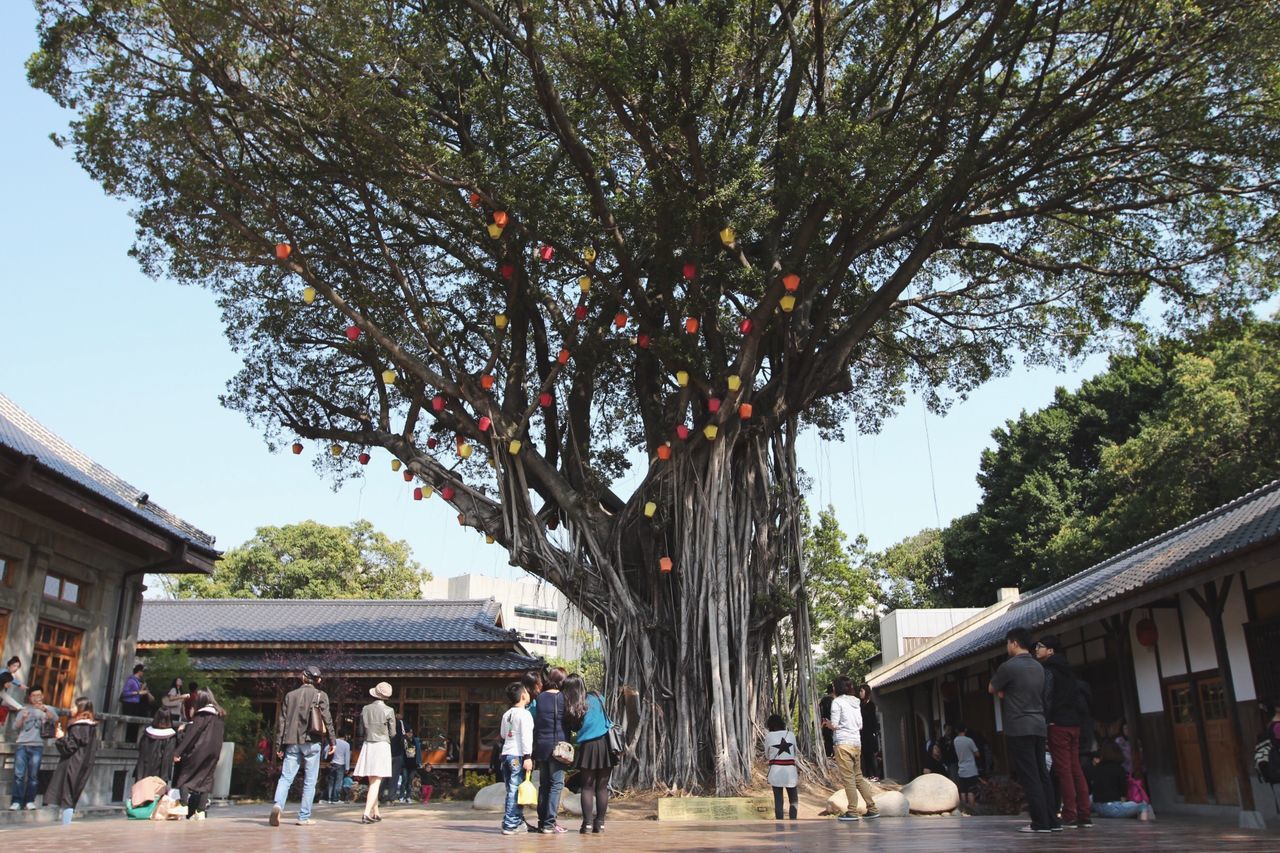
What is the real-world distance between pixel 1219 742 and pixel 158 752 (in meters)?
10.2

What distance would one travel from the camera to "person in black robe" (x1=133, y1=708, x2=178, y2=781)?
31.6ft

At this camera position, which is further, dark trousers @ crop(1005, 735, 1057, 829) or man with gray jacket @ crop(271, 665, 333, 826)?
man with gray jacket @ crop(271, 665, 333, 826)

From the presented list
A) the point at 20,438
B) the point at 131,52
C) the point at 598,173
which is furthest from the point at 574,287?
the point at 20,438

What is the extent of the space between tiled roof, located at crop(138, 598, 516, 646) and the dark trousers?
543 inches

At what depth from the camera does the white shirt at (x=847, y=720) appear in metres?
8.54

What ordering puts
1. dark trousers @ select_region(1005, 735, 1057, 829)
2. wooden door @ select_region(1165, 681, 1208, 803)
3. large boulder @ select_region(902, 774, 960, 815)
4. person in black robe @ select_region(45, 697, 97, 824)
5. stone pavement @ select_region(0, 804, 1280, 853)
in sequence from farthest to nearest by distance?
large boulder @ select_region(902, 774, 960, 815)
wooden door @ select_region(1165, 681, 1208, 803)
person in black robe @ select_region(45, 697, 97, 824)
dark trousers @ select_region(1005, 735, 1057, 829)
stone pavement @ select_region(0, 804, 1280, 853)

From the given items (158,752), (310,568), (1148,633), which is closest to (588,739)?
(158,752)

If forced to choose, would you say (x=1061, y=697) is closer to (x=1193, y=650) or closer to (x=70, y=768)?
(x=1193, y=650)

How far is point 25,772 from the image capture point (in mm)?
8812

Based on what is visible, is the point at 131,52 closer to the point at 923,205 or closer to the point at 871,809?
the point at 923,205

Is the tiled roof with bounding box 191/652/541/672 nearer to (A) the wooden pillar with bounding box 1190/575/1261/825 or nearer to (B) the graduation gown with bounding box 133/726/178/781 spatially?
(B) the graduation gown with bounding box 133/726/178/781

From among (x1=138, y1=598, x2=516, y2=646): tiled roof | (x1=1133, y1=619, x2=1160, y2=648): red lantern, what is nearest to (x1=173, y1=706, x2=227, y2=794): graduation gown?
(x1=1133, y1=619, x2=1160, y2=648): red lantern

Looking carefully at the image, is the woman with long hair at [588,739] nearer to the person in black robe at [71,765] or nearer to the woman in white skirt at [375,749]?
the woman in white skirt at [375,749]

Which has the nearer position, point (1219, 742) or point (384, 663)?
point (1219, 742)
